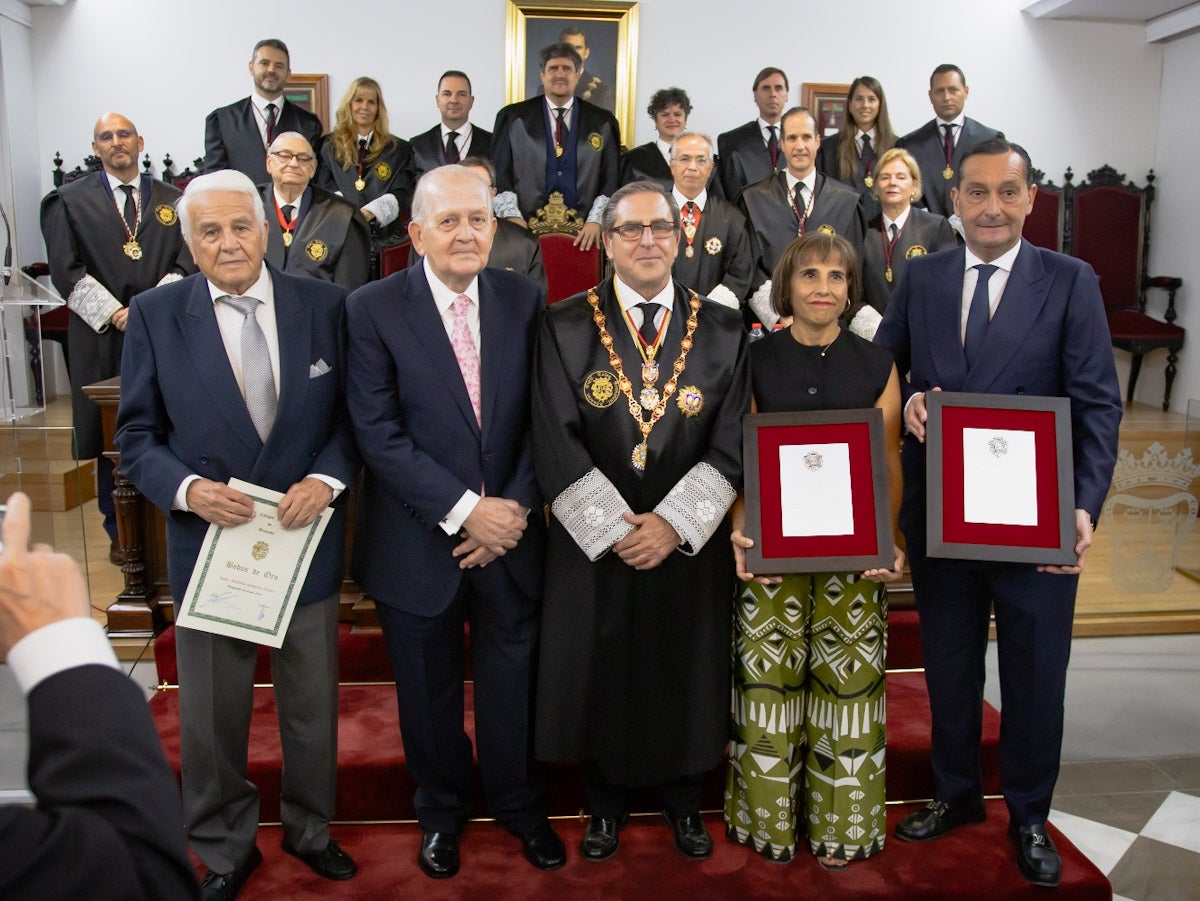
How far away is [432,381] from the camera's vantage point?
2275 millimetres

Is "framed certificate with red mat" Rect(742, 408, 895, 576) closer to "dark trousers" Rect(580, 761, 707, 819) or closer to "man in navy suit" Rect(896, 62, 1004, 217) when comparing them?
"dark trousers" Rect(580, 761, 707, 819)

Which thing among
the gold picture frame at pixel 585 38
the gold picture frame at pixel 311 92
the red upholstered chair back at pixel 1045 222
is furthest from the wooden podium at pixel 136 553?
the red upholstered chair back at pixel 1045 222

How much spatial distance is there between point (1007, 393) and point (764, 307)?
7.02ft

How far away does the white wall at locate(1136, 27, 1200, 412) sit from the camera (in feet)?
23.3

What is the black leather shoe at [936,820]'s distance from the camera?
261 cm

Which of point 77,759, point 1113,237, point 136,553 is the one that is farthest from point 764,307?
point 1113,237

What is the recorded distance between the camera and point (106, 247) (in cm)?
468

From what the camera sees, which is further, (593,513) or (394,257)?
(394,257)

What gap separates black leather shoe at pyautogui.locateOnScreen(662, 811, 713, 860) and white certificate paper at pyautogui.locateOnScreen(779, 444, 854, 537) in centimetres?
82

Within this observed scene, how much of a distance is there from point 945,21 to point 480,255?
6.11 meters

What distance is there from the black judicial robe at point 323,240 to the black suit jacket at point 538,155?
1.03 metres

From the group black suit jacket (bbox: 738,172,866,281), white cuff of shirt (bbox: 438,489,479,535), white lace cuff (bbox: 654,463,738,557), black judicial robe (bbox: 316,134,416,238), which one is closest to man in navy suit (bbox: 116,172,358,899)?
white cuff of shirt (bbox: 438,489,479,535)

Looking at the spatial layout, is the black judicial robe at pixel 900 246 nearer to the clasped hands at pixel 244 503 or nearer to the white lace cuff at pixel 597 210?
the white lace cuff at pixel 597 210

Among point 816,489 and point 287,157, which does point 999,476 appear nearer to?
point 816,489
